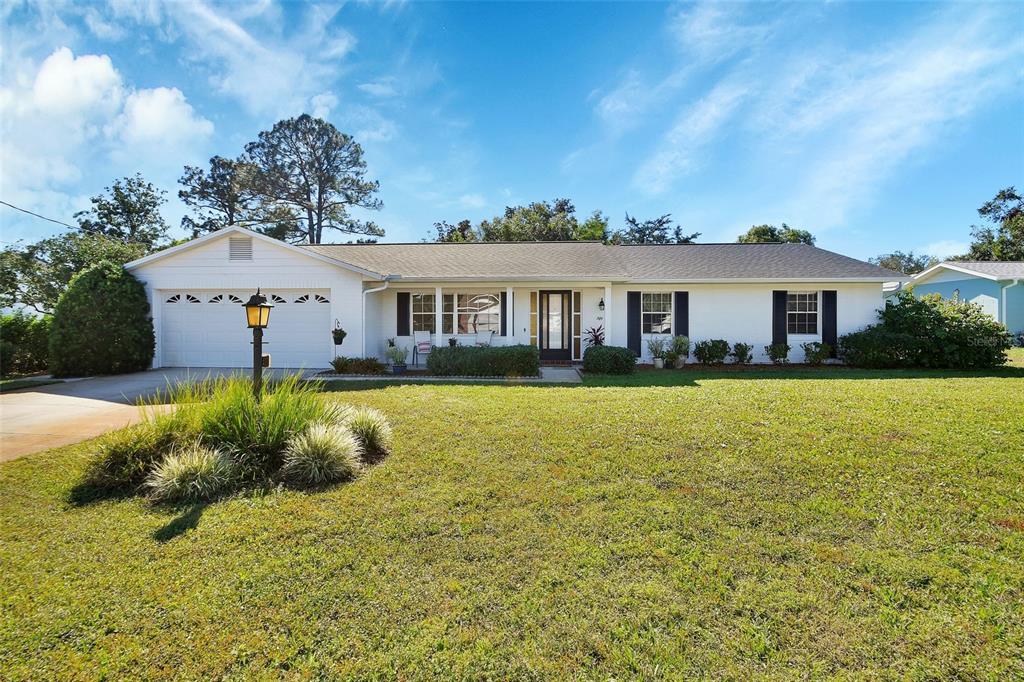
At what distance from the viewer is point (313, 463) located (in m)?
4.22

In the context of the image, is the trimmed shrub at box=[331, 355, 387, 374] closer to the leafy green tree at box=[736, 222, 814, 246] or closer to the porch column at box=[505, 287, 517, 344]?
the porch column at box=[505, 287, 517, 344]

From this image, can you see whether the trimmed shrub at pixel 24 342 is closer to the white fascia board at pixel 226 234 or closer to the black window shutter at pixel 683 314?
the white fascia board at pixel 226 234

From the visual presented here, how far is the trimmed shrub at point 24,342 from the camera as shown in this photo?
11.5 metres

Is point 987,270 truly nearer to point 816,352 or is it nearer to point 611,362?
point 816,352

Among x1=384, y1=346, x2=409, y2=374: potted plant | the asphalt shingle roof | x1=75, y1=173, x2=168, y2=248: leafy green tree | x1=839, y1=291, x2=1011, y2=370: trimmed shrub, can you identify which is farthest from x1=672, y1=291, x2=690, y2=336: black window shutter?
x1=75, y1=173, x2=168, y2=248: leafy green tree

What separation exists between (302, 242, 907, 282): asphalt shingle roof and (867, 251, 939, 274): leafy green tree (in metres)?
62.6

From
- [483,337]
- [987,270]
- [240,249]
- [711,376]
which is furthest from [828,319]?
[240,249]

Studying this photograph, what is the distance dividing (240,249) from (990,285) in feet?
105

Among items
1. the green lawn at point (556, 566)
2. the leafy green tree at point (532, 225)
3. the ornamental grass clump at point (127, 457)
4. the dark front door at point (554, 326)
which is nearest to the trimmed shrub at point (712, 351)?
the dark front door at point (554, 326)

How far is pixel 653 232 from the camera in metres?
39.9

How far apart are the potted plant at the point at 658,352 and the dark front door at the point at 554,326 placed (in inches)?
98.2

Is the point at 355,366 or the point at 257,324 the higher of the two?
the point at 257,324

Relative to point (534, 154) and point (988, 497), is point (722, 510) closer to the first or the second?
point (988, 497)

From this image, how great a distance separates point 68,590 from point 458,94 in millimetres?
13440
